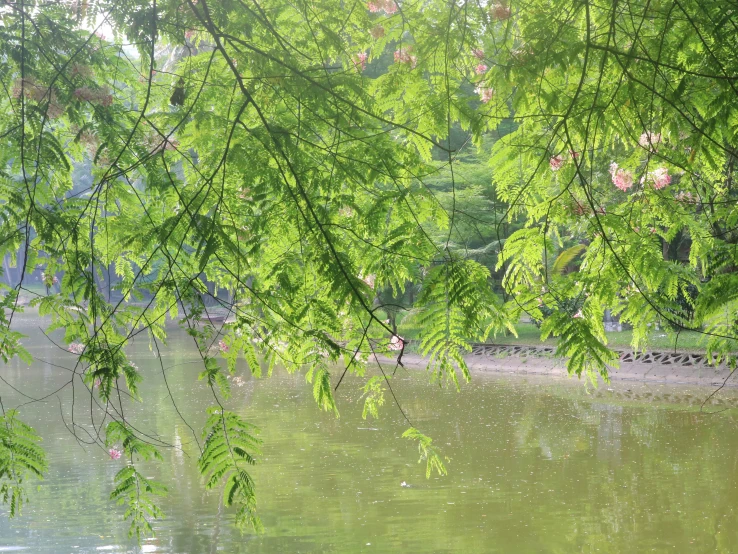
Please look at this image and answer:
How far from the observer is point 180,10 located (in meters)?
2.44

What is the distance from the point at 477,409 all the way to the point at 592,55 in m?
8.22

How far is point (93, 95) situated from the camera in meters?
2.55

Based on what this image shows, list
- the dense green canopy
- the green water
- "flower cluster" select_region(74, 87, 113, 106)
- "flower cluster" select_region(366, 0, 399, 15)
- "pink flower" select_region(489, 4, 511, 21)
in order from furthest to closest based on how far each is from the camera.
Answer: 1. the green water
2. "flower cluster" select_region(366, 0, 399, 15)
3. "pink flower" select_region(489, 4, 511, 21)
4. "flower cluster" select_region(74, 87, 113, 106)
5. the dense green canopy

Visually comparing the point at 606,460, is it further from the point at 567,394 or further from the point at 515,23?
the point at 515,23

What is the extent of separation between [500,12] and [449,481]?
16.0 feet

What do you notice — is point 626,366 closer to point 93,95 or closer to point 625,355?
point 625,355

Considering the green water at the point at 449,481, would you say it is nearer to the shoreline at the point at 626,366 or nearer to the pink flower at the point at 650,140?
the shoreline at the point at 626,366

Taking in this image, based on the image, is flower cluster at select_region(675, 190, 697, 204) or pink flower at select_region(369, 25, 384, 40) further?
flower cluster at select_region(675, 190, 697, 204)

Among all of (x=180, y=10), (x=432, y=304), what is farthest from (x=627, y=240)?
(x=180, y=10)

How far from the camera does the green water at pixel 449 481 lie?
17.9ft

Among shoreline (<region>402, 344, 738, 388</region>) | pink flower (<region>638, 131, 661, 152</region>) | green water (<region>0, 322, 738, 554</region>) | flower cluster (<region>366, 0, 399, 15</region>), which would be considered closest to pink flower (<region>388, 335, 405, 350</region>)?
pink flower (<region>638, 131, 661, 152</region>)

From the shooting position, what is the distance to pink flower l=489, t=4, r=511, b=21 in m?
2.64

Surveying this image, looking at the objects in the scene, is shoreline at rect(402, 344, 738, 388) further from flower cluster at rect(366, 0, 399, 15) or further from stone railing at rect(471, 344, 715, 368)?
flower cluster at rect(366, 0, 399, 15)

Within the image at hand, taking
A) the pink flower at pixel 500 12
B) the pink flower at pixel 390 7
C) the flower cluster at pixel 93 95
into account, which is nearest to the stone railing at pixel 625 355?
the pink flower at pixel 390 7
